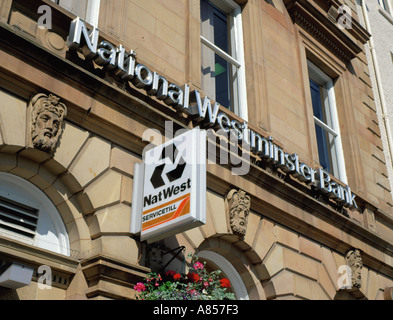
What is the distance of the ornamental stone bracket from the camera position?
15609 mm

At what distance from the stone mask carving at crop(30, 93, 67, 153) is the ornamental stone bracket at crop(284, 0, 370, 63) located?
30.2ft

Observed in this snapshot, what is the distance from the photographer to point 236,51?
1366 cm

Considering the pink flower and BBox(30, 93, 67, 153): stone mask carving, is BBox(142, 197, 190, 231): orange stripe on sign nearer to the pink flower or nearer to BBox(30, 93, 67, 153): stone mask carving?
the pink flower

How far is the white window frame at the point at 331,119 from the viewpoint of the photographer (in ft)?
50.8

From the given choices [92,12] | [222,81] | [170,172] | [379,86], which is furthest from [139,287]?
[379,86]

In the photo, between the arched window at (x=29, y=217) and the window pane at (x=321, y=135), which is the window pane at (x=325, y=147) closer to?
the window pane at (x=321, y=135)

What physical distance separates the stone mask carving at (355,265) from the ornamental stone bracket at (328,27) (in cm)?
629

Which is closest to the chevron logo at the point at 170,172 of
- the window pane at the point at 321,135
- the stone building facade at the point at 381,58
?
the window pane at the point at 321,135

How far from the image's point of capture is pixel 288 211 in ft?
38.7

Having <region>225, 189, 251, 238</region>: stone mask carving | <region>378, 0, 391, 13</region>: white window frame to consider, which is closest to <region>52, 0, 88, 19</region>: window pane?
<region>225, 189, 251, 238</region>: stone mask carving

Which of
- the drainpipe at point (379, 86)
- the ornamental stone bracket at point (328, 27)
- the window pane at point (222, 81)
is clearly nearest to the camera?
the window pane at point (222, 81)
